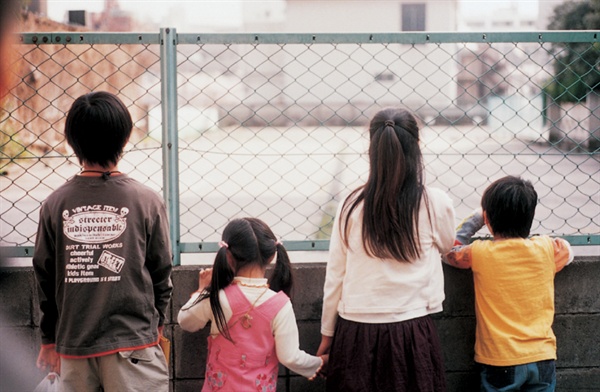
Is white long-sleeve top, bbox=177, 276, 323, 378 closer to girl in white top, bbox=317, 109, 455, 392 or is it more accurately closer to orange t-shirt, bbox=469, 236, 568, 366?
girl in white top, bbox=317, 109, 455, 392

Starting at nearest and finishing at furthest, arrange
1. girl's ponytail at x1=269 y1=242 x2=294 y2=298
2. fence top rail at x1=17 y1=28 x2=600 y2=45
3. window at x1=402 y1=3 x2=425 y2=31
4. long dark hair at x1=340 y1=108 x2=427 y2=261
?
long dark hair at x1=340 y1=108 x2=427 y2=261, girl's ponytail at x1=269 y1=242 x2=294 y2=298, fence top rail at x1=17 y1=28 x2=600 y2=45, window at x1=402 y1=3 x2=425 y2=31

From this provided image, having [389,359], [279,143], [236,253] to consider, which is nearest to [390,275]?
[389,359]

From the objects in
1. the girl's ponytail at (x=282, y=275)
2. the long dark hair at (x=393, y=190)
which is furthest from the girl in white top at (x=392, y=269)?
the girl's ponytail at (x=282, y=275)

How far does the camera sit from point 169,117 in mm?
2756

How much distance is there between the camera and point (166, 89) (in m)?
2.74

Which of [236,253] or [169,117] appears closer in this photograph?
[236,253]

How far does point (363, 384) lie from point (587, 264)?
1140 millimetres

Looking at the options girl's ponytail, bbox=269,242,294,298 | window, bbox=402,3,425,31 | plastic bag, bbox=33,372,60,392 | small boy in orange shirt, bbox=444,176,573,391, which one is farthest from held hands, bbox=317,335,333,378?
window, bbox=402,3,425,31

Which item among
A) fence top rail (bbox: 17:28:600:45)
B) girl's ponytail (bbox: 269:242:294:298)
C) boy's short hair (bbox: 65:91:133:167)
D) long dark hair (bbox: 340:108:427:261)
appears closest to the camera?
boy's short hair (bbox: 65:91:133:167)

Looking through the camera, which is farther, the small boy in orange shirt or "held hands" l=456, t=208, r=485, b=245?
"held hands" l=456, t=208, r=485, b=245

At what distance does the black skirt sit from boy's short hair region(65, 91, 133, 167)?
1.01 m

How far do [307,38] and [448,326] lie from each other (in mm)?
1303

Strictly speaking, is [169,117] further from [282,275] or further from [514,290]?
[514,290]

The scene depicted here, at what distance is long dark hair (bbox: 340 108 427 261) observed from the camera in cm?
239
